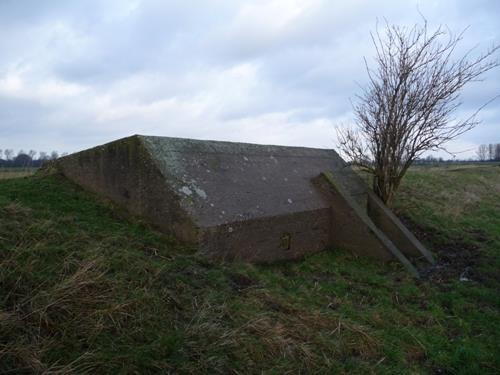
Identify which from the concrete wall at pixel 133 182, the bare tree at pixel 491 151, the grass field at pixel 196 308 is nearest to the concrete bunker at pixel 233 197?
the concrete wall at pixel 133 182

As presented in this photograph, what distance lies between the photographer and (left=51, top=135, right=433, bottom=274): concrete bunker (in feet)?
21.4

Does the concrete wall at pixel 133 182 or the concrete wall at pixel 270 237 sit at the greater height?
the concrete wall at pixel 133 182

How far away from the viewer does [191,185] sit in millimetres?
6762

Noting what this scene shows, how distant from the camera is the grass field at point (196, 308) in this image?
3102 mm

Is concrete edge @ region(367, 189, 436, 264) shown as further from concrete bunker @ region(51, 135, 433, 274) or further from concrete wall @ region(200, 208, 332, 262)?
concrete wall @ region(200, 208, 332, 262)

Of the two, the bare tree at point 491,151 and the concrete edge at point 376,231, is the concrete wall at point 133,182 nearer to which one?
the concrete edge at point 376,231

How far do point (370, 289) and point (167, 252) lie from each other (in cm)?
348

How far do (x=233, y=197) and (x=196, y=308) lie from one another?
332cm

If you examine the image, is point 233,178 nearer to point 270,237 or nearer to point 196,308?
point 270,237

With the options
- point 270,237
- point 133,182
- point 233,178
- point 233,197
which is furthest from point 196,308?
point 233,178

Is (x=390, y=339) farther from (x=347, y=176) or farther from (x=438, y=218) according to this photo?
(x=438, y=218)

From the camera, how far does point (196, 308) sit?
405 cm

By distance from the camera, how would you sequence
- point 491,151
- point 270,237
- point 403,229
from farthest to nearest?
point 491,151, point 403,229, point 270,237

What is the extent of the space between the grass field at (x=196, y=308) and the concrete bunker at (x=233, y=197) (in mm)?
404
